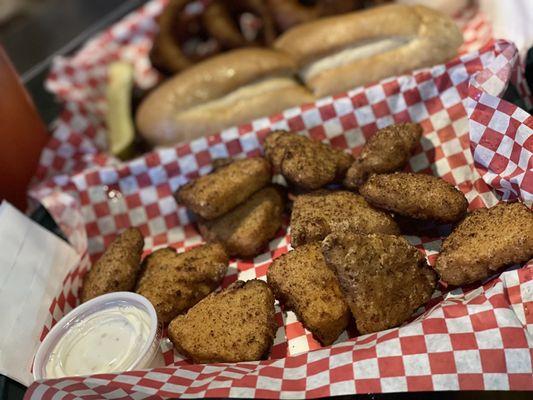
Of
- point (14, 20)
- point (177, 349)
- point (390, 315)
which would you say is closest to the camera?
point (390, 315)

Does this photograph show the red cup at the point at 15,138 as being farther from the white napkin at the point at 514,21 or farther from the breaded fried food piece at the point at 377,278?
the white napkin at the point at 514,21

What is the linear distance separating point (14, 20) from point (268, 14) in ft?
7.45

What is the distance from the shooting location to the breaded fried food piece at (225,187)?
2256 mm

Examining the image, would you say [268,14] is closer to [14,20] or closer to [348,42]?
[348,42]

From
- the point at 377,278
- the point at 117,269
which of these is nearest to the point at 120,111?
the point at 117,269

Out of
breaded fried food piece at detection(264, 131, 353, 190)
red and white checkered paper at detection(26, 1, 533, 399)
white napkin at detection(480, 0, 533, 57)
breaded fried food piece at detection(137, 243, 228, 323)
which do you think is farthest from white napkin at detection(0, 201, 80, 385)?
white napkin at detection(480, 0, 533, 57)

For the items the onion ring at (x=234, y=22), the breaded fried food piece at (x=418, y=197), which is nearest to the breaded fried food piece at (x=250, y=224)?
the breaded fried food piece at (x=418, y=197)

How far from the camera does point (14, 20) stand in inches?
171

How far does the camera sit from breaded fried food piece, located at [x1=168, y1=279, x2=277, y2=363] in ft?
5.99

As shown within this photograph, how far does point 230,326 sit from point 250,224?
0.49 meters

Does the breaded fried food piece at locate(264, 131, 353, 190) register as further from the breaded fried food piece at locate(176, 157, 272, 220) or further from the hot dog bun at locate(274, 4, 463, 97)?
the hot dog bun at locate(274, 4, 463, 97)

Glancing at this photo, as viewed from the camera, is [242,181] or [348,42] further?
[348,42]

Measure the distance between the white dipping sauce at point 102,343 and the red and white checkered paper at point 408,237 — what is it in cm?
14

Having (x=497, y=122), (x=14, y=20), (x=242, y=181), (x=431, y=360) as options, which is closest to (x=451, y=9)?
(x=497, y=122)
